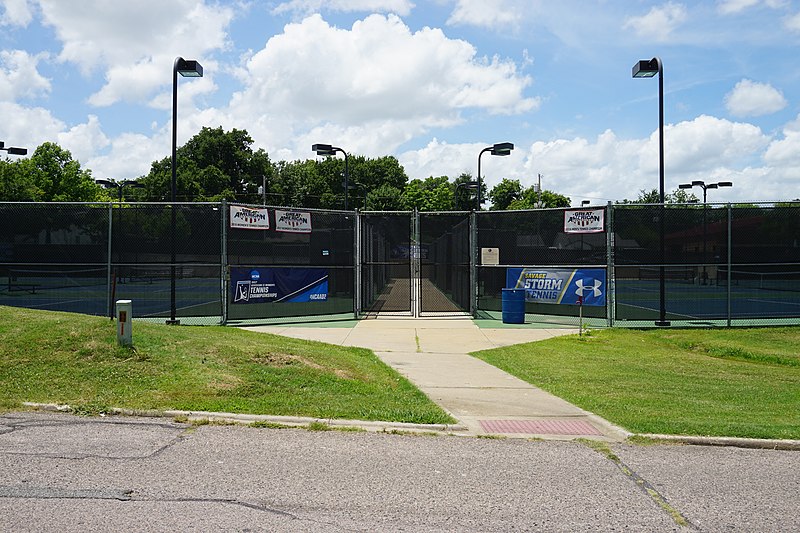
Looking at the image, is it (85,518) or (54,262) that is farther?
(54,262)

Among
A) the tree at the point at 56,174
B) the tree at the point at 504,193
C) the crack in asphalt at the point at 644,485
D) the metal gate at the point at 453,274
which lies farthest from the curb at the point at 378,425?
the tree at the point at 504,193

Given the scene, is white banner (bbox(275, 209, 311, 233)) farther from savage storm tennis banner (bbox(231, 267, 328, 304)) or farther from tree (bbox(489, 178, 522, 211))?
tree (bbox(489, 178, 522, 211))

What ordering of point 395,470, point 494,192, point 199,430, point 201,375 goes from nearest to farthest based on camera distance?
point 395,470
point 199,430
point 201,375
point 494,192

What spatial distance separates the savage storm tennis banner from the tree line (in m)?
34.1

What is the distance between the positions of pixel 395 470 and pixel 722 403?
5.44 metres

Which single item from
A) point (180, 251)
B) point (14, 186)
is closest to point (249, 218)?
point (180, 251)

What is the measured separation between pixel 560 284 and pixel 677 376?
24.9 ft

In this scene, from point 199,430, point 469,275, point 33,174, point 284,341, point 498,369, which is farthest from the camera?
point 33,174

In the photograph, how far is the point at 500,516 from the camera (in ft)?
15.2

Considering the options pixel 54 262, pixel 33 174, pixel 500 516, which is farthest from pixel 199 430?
pixel 33 174

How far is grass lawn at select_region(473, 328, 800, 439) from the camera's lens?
7.77 m

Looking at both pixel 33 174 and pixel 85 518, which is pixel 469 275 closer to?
pixel 85 518

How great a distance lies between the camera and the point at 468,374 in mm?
10930

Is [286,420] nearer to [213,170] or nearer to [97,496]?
[97,496]
